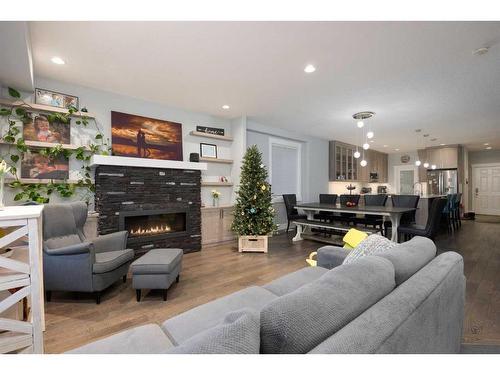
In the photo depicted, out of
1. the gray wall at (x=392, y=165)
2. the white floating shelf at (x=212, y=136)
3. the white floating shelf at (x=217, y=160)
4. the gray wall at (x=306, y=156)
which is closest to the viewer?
the white floating shelf at (x=212, y=136)

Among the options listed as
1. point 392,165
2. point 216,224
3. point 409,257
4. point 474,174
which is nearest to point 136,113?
point 216,224

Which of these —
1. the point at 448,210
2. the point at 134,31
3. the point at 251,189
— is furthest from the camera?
the point at 448,210

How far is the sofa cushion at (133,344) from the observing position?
1.11m

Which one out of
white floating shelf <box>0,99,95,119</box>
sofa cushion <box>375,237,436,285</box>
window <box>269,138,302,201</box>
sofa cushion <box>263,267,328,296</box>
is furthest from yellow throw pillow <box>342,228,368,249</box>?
white floating shelf <box>0,99,95,119</box>

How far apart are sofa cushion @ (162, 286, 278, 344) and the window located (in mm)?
4709

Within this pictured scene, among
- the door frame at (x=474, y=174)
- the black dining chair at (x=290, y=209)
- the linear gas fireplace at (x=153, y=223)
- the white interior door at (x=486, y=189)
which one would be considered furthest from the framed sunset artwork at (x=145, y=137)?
the white interior door at (x=486, y=189)

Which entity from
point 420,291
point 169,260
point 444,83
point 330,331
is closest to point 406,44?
point 444,83

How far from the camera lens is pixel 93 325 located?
81.7 inches

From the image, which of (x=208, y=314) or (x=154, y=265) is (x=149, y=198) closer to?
(x=154, y=265)

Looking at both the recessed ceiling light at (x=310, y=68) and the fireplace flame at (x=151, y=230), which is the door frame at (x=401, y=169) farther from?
the fireplace flame at (x=151, y=230)

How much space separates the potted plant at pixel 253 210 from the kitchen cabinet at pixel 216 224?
0.56 m
